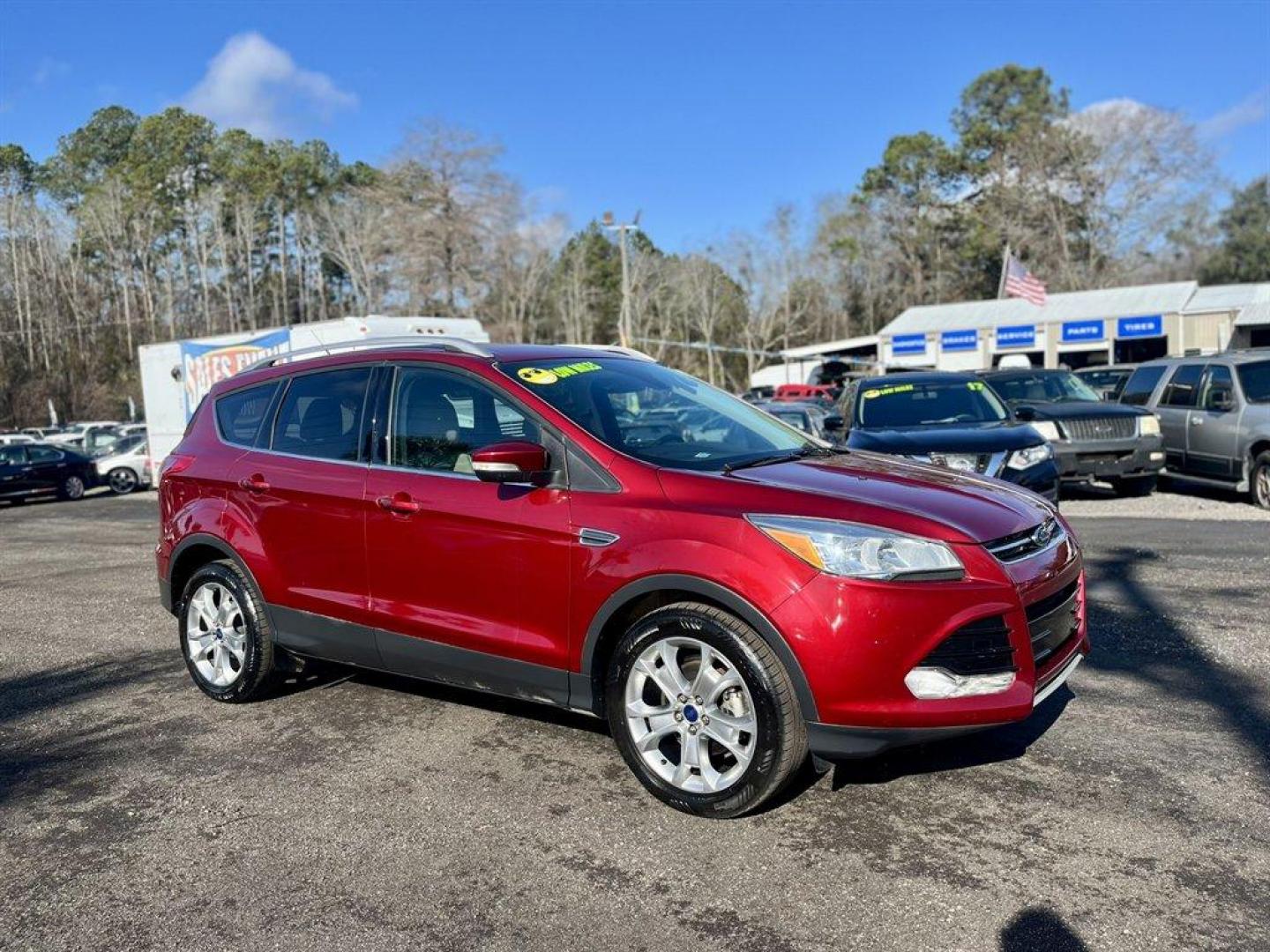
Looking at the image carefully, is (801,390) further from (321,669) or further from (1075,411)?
(321,669)

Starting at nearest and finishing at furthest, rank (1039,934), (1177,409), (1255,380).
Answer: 1. (1039,934)
2. (1255,380)
3. (1177,409)

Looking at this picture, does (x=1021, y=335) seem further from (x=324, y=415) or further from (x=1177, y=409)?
(x=324, y=415)

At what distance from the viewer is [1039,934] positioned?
9.80 ft

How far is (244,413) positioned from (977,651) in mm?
4019

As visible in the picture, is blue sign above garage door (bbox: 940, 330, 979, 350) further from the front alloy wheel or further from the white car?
the front alloy wheel

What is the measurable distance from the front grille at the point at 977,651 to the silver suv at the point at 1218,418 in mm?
9542

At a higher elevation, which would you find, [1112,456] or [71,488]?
[1112,456]

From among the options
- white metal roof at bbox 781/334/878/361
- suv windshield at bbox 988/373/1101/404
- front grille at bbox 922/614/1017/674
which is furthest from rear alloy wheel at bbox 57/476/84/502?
white metal roof at bbox 781/334/878/361

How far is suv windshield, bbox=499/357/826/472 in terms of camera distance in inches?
169

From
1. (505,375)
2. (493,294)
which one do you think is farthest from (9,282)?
(505,375)

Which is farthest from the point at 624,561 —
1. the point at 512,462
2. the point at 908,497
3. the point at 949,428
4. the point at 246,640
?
the point at 949,428

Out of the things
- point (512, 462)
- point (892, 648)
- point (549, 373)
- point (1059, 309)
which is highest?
point (1059, 309)

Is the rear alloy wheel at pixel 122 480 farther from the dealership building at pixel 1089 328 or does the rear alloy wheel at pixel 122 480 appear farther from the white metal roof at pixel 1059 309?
the white metal roof at pixel 1059 309

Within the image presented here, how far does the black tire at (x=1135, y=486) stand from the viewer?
42.8ft
